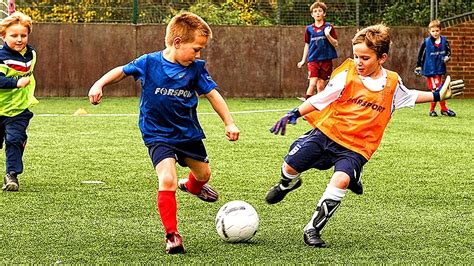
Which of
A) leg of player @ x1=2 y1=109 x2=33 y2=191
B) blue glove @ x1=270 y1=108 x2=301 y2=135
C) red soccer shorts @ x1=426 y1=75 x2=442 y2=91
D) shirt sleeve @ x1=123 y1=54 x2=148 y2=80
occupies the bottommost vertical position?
red soccer shorts @ x1=426 y1=75 x2=442 y2=91

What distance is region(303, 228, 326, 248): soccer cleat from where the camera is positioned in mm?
5984

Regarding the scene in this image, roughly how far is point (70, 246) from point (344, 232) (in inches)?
70.6

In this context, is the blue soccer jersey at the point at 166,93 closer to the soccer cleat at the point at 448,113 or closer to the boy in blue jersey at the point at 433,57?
the soccer cleat at the point at 448,113

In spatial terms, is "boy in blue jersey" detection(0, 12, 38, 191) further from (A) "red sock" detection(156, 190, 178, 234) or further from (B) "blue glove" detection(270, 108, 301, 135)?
(B) "blue glove" detection(270, 108, 301, 135)

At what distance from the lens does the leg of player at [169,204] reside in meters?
5.73

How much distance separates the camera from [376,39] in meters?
6.42

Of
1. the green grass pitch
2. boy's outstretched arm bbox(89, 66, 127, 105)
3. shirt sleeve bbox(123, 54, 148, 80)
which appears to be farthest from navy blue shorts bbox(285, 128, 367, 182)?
boy's outstretched arm bbox(89, 66, 127, 105)

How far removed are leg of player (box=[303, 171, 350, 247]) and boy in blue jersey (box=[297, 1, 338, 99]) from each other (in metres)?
10.4

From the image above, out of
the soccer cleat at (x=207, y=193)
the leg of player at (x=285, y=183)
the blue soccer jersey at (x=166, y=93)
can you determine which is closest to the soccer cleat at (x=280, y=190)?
the leg of player at (x=285, y=183)

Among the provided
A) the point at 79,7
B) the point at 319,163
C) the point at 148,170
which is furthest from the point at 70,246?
the point at 79,7

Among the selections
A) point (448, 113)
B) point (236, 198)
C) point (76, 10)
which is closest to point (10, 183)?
point (236, 198)

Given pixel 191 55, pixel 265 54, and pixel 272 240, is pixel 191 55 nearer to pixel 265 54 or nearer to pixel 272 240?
pixel 272 240

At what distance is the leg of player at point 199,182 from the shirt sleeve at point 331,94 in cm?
86

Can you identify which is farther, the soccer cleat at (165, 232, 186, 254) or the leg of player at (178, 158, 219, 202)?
the leg of player at (178, 158, 219, 202)
